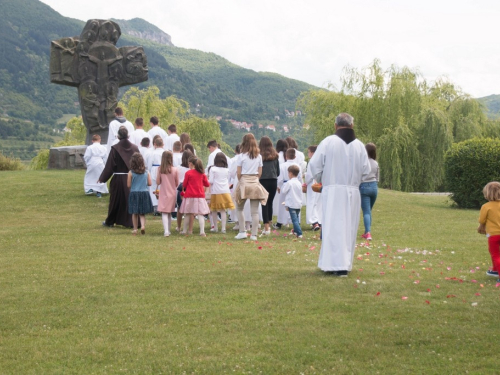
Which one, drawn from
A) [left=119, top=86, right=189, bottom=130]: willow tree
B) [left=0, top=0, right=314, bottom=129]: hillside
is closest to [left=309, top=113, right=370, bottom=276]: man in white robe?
[left=119, top=86, right=189, bottom=130]: willow tree

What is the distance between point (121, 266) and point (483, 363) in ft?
19.7

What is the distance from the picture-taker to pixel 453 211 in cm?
2181

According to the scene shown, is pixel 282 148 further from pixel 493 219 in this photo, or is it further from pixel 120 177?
pixel 493 219

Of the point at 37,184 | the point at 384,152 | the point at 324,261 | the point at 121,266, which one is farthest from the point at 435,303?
the point at 384,152

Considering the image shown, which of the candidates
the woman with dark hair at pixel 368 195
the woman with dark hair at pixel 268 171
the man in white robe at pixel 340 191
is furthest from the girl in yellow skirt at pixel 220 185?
the man in white robe at pixel 340 191

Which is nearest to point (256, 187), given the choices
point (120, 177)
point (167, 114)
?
point (120, 177)

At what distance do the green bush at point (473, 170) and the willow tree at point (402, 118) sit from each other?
30.3 ft

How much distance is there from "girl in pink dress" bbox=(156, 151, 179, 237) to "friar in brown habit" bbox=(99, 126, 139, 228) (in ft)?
4.83

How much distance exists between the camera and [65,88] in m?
112

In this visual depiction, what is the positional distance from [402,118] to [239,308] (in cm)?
2804

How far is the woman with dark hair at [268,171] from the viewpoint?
14875 millimetres

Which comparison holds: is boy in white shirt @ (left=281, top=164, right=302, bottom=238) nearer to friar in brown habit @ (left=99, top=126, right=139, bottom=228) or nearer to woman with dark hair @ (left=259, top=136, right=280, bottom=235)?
woman with dark hair @ (left=259, top=136, right=280, bottom=235)

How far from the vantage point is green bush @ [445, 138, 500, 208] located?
23.0m

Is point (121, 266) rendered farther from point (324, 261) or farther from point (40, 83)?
point (40, 83)
